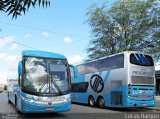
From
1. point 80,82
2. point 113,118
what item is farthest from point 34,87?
point 80,82

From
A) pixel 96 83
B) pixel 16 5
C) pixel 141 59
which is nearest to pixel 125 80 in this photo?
pixel 141 59

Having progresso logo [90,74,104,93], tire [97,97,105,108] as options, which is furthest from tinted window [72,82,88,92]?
tire [97,97,105,108]

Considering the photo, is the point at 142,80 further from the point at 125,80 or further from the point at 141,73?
the point at 125,80

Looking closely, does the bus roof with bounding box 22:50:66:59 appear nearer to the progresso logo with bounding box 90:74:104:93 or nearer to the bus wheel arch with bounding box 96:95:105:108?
the progresso logo with bounding box 90:74:104:93

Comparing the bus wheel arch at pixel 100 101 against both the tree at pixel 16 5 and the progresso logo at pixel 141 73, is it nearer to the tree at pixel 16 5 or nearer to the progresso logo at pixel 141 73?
the progresso logo at pixel 141 73

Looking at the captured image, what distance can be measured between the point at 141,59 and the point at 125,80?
1810 millimetres

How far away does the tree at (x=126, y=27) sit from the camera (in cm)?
3092

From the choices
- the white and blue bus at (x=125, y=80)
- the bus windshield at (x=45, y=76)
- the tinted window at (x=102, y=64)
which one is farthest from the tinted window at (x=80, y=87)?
the bus windshield at (x=45, y=76)

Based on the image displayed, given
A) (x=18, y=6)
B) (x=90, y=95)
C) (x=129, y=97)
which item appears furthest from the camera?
(x=90, y=95)

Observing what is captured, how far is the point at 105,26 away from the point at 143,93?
16.0m

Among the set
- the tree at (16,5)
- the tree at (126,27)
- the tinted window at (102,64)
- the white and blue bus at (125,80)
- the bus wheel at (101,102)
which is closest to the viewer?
the tree at (16,5)

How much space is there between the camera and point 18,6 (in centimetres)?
299

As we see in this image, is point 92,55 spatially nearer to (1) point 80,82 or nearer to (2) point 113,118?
(1) point 80,82

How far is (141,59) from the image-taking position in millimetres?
18516
